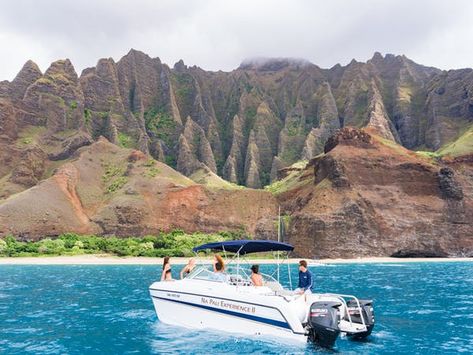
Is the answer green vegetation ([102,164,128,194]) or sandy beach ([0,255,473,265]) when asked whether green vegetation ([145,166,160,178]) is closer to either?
green vegetation ([102,164,128,194])

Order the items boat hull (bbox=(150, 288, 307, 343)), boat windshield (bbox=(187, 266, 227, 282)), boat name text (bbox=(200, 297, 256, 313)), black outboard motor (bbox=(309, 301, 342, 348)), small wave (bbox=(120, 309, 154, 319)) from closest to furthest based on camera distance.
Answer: black outboard motor (bbox=(309, 301, 342, 348)) < boat hull (bbox=(150, 288, 307, 343)) < boat name text (bbox=(200, 297, 256, 313)) < boat windshield (bbox=(187, 266, 227, 282)) < small wave (bbox=(120, 309, 154, 319))

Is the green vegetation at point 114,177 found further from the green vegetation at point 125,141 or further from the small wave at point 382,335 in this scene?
the small wave at point 382,335

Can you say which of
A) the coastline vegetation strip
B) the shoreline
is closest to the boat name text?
the shoreline

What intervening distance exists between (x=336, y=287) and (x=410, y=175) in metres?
84.0

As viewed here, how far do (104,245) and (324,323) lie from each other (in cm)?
9336

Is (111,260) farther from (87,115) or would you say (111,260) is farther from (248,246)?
(87,115)

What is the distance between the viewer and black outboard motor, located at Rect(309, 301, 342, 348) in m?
20.8

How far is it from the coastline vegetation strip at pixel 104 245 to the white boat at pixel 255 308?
78.1 metres

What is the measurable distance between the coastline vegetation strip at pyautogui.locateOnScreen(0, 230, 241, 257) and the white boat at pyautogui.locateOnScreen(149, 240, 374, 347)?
78.1 metres

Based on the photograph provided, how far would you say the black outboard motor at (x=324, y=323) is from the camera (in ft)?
68.1

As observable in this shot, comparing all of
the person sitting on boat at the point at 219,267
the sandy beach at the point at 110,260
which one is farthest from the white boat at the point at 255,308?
the sandy beach at the point at 110,260

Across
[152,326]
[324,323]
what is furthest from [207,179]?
[324,323]

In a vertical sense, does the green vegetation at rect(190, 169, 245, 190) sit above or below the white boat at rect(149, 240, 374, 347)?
above

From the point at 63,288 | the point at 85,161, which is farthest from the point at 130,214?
the point at 63,288
